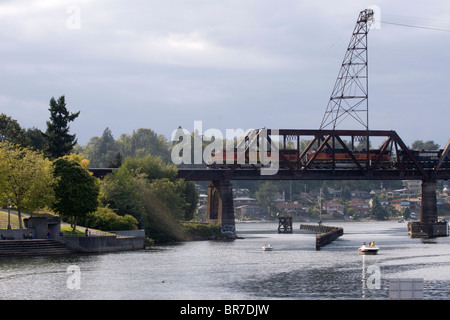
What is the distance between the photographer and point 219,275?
80.8m

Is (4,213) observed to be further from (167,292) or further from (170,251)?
(167,292)

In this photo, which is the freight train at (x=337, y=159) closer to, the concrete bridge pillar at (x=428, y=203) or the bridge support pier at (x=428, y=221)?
the concrete bridge pillar at (x=428, y=203)

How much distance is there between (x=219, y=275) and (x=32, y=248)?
92.3 feet

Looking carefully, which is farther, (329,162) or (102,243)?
(329,162)

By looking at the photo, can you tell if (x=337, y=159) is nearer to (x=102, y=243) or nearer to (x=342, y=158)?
(x=342, y=158)

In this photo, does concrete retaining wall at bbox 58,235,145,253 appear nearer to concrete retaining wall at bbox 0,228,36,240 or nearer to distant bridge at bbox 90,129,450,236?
concrete retaining wall at bbox 0,228,36,240

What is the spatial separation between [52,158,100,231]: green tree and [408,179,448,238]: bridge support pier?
86492 millimetres

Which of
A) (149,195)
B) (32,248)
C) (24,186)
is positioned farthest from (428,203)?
(32,248)

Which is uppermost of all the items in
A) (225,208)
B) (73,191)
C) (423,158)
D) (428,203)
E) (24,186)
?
(423,158)

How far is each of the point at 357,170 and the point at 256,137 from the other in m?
26.6

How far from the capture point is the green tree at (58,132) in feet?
471

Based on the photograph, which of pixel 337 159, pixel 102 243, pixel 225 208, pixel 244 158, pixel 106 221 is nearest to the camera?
pixel 102 243
